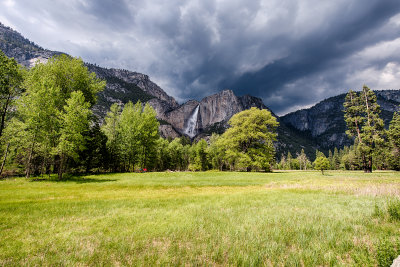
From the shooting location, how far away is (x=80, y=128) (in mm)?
25359

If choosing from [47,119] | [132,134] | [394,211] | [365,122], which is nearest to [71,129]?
[47,119]

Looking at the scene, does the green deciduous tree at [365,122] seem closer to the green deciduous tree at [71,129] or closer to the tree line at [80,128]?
the tree line at [80,128]

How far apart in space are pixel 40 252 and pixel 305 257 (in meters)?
5.79

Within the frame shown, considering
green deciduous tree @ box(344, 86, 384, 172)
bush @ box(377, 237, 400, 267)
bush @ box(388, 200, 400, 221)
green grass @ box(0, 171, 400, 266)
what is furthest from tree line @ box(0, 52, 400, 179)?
bush @ box(388, 200, 400, 221)

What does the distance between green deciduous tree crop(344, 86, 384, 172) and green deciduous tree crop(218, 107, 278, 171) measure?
15.9 m

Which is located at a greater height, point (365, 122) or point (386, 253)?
point (365, 122)

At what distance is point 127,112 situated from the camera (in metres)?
41.2

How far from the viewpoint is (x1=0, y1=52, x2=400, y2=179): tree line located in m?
24.4

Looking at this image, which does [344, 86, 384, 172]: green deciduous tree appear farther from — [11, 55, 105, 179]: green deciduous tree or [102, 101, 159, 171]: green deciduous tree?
[11, 55, 105, 179]: green deciduous tree

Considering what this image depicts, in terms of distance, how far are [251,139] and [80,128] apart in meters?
38.1

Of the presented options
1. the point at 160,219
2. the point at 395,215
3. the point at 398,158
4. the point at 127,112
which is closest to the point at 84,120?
the point at 127,112

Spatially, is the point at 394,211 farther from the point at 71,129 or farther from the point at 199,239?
the point at 71,129

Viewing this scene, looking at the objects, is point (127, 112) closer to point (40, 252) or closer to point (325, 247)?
point (40, 252)

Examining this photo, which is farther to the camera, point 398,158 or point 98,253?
point 398,158
